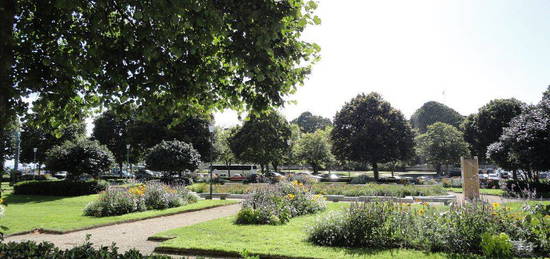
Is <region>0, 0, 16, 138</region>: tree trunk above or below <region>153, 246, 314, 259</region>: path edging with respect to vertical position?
above

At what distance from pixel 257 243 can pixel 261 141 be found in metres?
33.7

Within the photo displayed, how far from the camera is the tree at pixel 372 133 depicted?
36719mm

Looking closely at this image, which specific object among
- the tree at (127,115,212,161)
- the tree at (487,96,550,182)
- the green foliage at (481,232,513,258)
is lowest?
the green foliage at (481,232,513,258)

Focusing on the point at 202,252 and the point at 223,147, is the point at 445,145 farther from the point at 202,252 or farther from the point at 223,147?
the point at 202,252

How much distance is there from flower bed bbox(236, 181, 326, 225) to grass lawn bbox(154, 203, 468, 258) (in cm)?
56

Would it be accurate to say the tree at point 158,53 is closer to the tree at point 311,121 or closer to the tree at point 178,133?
the tree at point 178,133

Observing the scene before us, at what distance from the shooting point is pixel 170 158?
29281 millimetres

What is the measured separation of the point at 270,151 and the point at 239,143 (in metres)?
3.88

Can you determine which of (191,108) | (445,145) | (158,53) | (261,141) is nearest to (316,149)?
(261,141)

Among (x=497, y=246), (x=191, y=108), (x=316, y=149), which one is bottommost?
(x=497, y=246)

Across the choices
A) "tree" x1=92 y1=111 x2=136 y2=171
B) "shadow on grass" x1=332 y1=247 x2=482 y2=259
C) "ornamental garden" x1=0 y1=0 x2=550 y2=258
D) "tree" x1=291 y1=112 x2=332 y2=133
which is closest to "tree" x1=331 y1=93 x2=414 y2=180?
"ornamental garden" x1=0 y1=0 x2=550 y2=258

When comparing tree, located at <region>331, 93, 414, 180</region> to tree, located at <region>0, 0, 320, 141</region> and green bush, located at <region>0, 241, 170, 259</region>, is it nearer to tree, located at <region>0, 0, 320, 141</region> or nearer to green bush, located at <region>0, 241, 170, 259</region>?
tree, located at <region>0, 0, 320, 141</region>

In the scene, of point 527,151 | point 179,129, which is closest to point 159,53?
point 527,151

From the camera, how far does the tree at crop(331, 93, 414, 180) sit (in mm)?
36719
